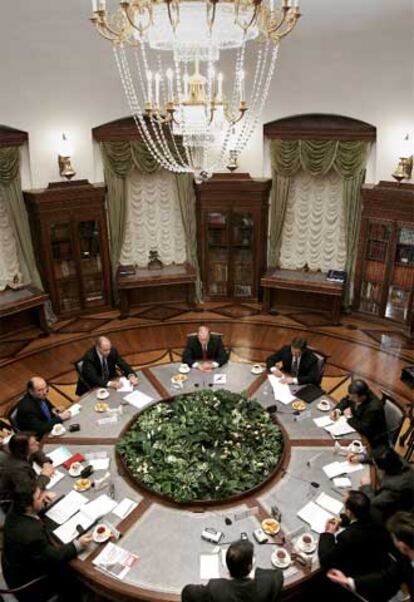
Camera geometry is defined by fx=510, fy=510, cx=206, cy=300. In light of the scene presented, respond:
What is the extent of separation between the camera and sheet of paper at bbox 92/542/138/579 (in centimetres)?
309

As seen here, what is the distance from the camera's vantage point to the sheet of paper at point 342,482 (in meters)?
3.71

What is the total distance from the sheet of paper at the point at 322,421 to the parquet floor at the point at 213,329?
5.47 ft

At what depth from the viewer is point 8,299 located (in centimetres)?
741

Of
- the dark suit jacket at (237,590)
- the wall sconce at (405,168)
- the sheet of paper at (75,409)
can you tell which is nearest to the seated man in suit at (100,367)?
the sheet of paper at (75,409)

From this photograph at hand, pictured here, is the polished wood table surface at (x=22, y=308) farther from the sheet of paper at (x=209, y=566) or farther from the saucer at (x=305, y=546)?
the saucer at (x=305, y=546)

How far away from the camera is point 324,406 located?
461cm

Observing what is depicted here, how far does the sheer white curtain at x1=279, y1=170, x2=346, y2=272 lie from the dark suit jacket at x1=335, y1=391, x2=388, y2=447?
4.04 metres

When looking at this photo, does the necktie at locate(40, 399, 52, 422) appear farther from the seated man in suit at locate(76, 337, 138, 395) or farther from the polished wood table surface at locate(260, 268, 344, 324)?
the polished wood table surface at locate(260, 268, 344, 324)

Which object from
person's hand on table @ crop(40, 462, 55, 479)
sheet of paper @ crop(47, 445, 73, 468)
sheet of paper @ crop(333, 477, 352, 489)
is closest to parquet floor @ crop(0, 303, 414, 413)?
sheet of paper @ crop(47, 445, 73, 468)

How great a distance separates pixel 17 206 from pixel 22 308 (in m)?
1.47

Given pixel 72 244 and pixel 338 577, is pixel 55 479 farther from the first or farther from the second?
pixel 72 244

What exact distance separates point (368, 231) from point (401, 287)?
37.6 inches

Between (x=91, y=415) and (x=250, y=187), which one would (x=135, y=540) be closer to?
(x=91, y=415)

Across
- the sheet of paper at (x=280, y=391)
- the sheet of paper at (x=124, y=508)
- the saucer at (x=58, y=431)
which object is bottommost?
the sheet of paper at (x=124, y=508)
